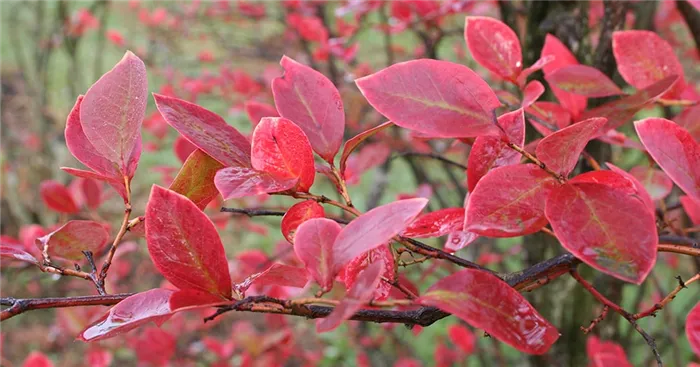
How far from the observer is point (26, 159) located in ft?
9.47

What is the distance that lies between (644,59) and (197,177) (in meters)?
0.45

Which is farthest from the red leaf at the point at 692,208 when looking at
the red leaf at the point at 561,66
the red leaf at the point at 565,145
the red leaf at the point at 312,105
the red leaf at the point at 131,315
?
the red leaf at the point at 131,315

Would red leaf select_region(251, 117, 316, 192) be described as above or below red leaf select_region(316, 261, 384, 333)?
above

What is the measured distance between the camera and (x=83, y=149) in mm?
459

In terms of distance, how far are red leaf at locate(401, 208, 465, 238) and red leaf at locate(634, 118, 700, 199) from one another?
14 centimetres

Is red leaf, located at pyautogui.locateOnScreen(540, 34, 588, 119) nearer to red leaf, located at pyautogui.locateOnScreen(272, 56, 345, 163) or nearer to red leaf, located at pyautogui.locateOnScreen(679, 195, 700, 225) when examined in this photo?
red leaf, located at pyautogui.locateOnScreen(679, 195, 700, 225)

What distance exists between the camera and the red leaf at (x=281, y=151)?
42 centimetres

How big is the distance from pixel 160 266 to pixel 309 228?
98 mm

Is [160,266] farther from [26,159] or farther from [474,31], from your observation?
[26,159]

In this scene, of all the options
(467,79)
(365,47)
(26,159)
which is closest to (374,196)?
(467,79)

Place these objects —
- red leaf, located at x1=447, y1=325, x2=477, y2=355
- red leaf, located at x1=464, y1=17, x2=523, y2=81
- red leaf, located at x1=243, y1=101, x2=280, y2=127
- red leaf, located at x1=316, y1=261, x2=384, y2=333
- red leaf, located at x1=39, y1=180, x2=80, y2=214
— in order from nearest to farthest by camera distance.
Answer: red leaf, located at x1=316, y1=261, x2=384, y2=333 < red leaf, located at x1=464, y1=17, x2=523, y2=81 < red leaf, located at x1=243, y1=101, x2=280, y2=127 < red leaf, located at x1=39, y1=180, x2=80, y2=214 < red leaf, located at x1=447, y1=325, x2=477, y2=355

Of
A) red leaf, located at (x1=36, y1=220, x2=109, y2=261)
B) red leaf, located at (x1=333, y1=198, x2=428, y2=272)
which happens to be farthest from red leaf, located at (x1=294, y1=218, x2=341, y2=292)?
red leaf, located at (x1=36, y1=220, x2=109, y2=261)

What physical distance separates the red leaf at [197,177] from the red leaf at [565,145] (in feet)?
0.77

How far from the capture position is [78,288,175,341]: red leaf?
36cm
